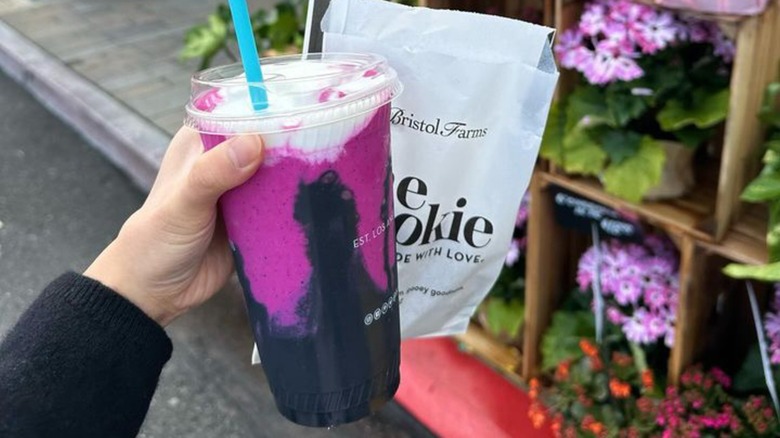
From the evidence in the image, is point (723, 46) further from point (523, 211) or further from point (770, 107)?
point (523, 211)

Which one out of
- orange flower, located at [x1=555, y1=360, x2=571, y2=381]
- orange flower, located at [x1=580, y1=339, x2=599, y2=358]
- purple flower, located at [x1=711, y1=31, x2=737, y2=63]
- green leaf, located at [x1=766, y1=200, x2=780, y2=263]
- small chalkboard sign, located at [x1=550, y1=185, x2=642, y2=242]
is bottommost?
orange flower, located at [x1=555, y1=360, x2=571, y2=381]

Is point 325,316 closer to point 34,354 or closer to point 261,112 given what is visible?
point 261,112

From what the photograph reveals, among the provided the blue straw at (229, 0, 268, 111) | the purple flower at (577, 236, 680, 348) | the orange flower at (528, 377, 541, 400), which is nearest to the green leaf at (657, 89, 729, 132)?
the purple flower at (577, 236, 680, 348)

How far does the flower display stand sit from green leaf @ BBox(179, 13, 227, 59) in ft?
5.40

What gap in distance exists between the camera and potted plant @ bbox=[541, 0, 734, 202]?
1.79 meters

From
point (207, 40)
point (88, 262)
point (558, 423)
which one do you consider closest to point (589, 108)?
point (558, 423)

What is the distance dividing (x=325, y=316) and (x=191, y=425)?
182 cm

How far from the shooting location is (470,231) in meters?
1.28

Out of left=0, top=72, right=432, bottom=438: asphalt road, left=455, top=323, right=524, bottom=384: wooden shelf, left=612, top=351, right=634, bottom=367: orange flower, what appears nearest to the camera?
left=612, top=351, right=634, bottom=367: orange flower

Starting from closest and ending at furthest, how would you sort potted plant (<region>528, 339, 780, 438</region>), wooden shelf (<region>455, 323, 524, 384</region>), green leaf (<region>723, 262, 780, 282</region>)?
green leaf (<region>723, 262, 780, 282</region>)
potted plant (<region>528, 339, 780, 438</region>)
wooden shelf (<region>455, 323, 524, 384</region>)

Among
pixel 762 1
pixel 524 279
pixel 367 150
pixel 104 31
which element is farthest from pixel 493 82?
pixel 104 31

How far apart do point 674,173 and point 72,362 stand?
4.39 ft

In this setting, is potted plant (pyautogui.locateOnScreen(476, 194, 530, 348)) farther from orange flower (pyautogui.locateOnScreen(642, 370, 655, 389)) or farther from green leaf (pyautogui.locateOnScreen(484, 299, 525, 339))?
orange flower (pyautogui.locateOnScreen(642, 370, 655, 389))

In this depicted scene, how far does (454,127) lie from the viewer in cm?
118
